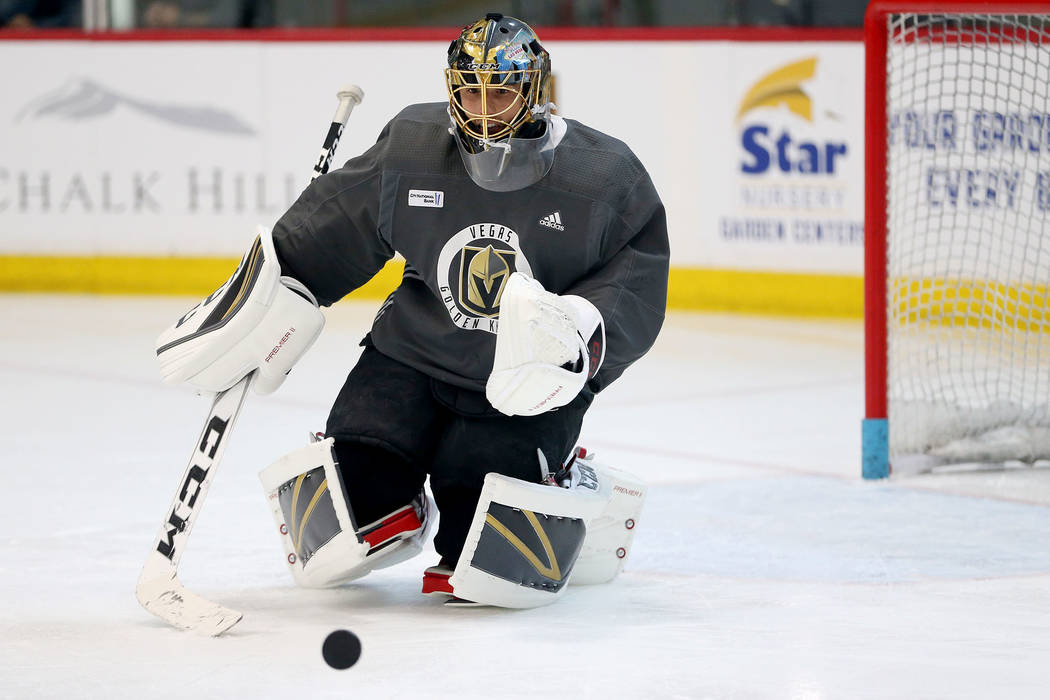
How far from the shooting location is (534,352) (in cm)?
213

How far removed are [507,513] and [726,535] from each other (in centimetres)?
75

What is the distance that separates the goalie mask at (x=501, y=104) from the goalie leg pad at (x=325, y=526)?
0.49 m

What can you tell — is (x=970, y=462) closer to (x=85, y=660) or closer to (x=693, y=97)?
(x=85, y=660)

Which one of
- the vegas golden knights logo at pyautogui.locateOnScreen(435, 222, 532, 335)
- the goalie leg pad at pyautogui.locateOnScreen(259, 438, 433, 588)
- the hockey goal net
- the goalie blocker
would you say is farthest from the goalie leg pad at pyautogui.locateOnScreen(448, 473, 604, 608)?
the hockey goal net

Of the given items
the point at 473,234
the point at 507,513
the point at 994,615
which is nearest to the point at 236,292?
the point at 473,234

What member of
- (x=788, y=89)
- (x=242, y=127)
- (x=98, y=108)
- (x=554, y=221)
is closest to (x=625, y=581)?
(x=554, y=221)

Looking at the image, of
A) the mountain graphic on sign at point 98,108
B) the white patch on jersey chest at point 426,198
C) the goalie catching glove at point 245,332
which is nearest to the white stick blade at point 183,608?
the goalie catching glove at point 245,332

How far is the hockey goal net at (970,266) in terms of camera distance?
3.52 m

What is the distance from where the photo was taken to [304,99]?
6.81 meters

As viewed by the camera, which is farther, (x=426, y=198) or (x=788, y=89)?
(x=788, y=89)

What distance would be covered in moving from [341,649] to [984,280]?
2.79 m

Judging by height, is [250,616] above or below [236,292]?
below

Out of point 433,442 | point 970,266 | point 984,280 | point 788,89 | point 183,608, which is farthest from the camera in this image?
point 788,89

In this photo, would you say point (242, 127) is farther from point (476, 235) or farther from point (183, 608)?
point (183, 608)
